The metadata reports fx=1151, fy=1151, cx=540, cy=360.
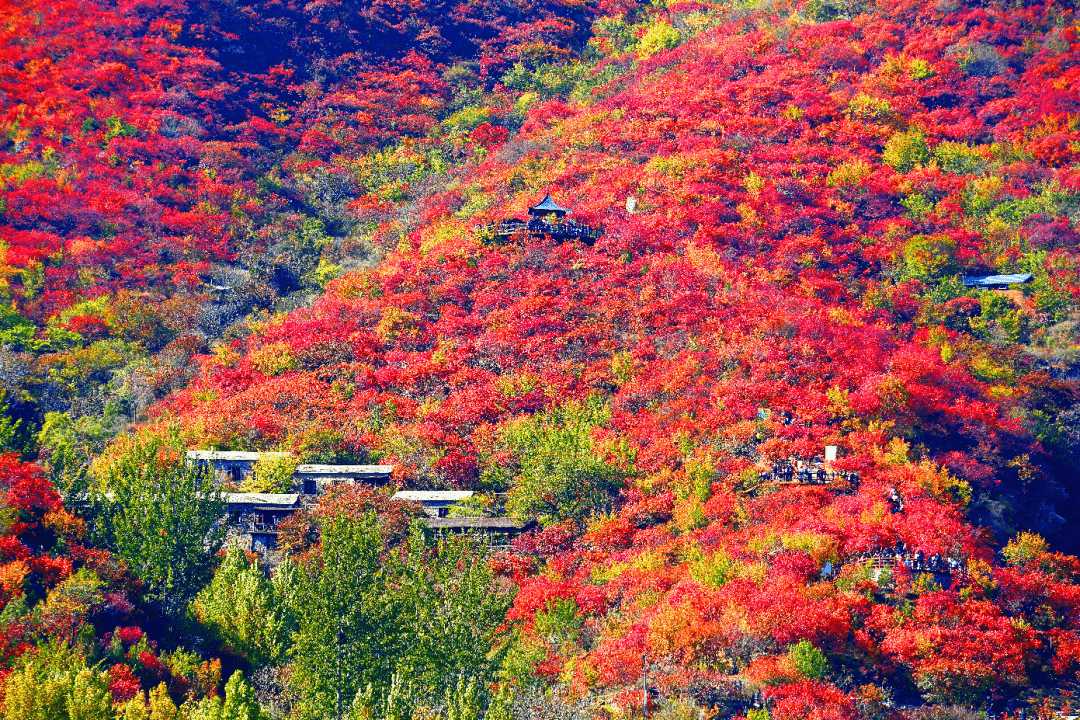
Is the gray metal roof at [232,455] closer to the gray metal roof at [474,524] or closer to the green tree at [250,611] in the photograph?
the gray metal roof at [474,524]

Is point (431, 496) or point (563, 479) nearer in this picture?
point (563, 479)

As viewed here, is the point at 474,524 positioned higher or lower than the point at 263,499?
lower

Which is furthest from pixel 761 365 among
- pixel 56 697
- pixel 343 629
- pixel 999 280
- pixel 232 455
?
pixel 56 697

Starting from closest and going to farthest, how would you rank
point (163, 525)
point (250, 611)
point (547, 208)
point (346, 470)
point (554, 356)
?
point (250, 611) < point (163, 525) < point (346, 470) < point (554, 356) < point (547, 208)

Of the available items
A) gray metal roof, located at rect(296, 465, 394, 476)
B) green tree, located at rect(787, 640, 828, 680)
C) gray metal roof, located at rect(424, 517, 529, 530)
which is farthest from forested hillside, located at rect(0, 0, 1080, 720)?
gray metal roof, located at rect(296, 465, 394, 476)

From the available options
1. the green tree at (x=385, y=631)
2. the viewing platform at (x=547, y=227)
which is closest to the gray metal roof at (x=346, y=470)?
the green tree at (x=385, y=631)

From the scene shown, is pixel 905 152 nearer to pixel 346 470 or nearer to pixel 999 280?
pixel 999 280

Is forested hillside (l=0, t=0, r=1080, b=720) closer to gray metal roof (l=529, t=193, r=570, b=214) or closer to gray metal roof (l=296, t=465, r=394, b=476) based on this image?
gray metal roof (l=296, t=465, r=394, b=476)
